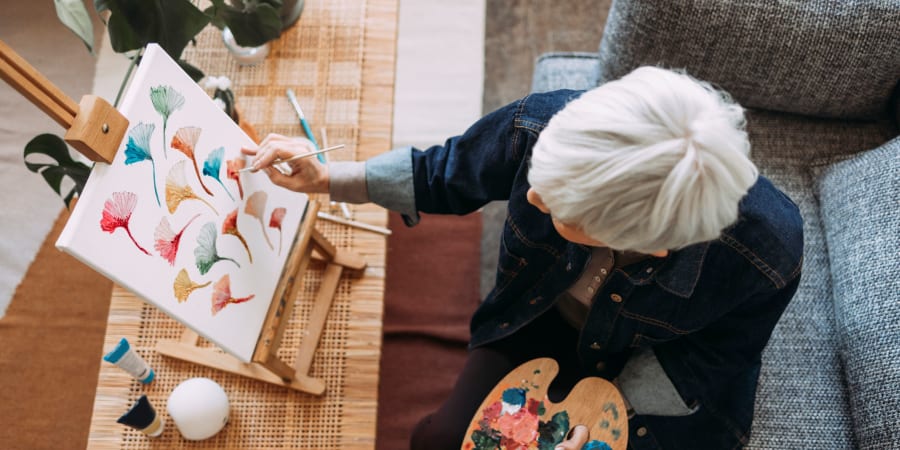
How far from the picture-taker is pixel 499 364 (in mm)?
1240

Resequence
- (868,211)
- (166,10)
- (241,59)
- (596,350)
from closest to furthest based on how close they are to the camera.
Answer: (166,10)
(596,350)
(868,211)
(241,59)

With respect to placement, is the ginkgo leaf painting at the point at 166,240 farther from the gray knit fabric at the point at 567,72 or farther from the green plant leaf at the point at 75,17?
the gray knit fabric at the point at 567,72

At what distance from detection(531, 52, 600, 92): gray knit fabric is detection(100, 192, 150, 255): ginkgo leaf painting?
0.96m

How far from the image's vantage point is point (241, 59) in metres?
1.41

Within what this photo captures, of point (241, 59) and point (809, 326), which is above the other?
point (241, 59)

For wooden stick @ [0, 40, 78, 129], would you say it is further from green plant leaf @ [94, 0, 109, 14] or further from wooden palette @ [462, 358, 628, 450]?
wooden palette @ [462, 358, 628, 450]

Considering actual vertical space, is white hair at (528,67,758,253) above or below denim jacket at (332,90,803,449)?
above

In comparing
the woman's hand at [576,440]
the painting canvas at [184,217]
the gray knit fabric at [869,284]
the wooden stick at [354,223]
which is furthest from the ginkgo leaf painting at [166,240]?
the gray knit fabric at [869,284]

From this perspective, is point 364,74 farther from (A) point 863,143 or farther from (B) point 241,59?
(A) point 863,143

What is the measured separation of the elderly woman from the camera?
2.16ft

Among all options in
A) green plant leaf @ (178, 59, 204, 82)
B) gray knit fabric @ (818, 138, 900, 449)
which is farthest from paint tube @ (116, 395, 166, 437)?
gray knit fabric @ (818, 138, 900, 449)

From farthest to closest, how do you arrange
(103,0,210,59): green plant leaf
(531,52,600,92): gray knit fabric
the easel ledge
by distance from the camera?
1. (531,52,600,92): gray knit fabric
2. the easel ledge
3. (103,0,210,59): green plant leaf

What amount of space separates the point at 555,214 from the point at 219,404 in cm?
77

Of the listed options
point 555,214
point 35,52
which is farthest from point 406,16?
point 555,214
